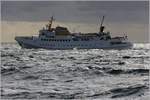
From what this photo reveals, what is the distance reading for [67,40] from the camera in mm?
120000

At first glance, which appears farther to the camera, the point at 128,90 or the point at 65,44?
the point at 65,44

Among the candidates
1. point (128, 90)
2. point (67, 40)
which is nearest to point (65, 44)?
point (67, 40)

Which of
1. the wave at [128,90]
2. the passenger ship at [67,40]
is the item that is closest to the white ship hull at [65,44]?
the passenger ship at [67,40]

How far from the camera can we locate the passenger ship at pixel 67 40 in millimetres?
119125

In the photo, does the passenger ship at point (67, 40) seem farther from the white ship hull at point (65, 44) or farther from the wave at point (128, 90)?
the wave at point (128, 90)

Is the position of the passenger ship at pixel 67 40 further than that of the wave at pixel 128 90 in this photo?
Yes

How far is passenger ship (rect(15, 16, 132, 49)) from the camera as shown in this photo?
391 feet

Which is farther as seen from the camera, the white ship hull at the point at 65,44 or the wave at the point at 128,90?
the white ship hull at the point at 65,44

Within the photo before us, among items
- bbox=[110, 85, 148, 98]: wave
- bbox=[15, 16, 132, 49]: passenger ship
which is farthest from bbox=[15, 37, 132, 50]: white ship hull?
bbox=[110, 85, 148, 98]: wave

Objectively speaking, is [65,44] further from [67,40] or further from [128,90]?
[128,90]

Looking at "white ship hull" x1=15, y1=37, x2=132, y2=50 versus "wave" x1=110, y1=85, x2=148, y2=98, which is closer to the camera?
"wave" x1=110, y1=85, x2=148, y2=98

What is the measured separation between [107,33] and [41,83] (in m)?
105

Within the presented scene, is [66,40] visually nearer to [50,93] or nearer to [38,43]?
[38,43]

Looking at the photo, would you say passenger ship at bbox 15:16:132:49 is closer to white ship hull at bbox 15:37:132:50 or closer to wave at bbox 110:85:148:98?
white ship hull at bbox 15:37:132:50
